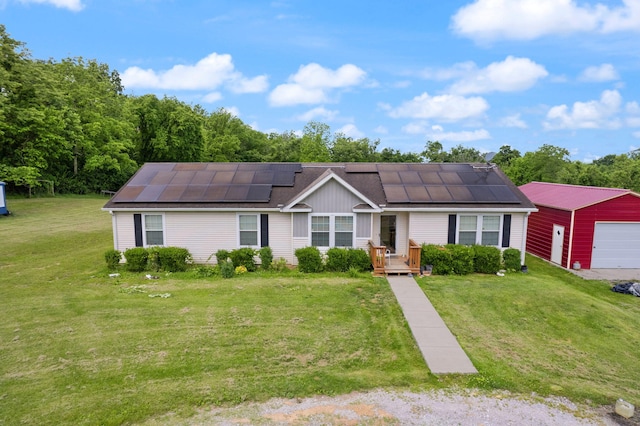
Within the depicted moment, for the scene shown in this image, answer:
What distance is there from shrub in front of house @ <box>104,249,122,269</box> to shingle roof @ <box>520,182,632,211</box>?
17.7 meters

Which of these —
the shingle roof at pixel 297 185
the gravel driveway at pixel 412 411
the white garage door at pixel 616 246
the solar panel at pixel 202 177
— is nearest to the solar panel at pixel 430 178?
the shingle roof at pixel 297 185

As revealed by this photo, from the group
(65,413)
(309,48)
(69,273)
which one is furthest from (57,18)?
(65,413)

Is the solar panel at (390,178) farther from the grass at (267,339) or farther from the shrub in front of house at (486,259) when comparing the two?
the grass at (267,339)

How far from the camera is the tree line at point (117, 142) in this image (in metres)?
33.0

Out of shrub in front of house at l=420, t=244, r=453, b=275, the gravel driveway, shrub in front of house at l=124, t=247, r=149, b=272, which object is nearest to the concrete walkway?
the gravel driveway

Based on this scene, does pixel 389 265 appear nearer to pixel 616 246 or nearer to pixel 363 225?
pixel 363 225

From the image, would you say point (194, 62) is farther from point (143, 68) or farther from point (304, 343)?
point (304, 343)

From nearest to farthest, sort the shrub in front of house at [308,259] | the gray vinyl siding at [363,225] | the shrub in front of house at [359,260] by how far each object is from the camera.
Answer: the shrub in front of house at [308,259] < the shrub in front of house at [359,260] < the gray vinyl siding at [363,225]

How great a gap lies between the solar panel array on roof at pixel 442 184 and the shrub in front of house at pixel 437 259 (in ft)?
6.58

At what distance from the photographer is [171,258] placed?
538 inches

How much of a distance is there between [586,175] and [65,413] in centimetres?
3656

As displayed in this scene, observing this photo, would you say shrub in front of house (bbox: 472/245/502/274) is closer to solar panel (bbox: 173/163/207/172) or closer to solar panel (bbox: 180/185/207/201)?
solar panel (bbox: 180/185/207/201)

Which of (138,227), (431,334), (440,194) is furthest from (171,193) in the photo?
(431,334)

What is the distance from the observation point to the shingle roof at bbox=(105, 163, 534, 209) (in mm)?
14453
